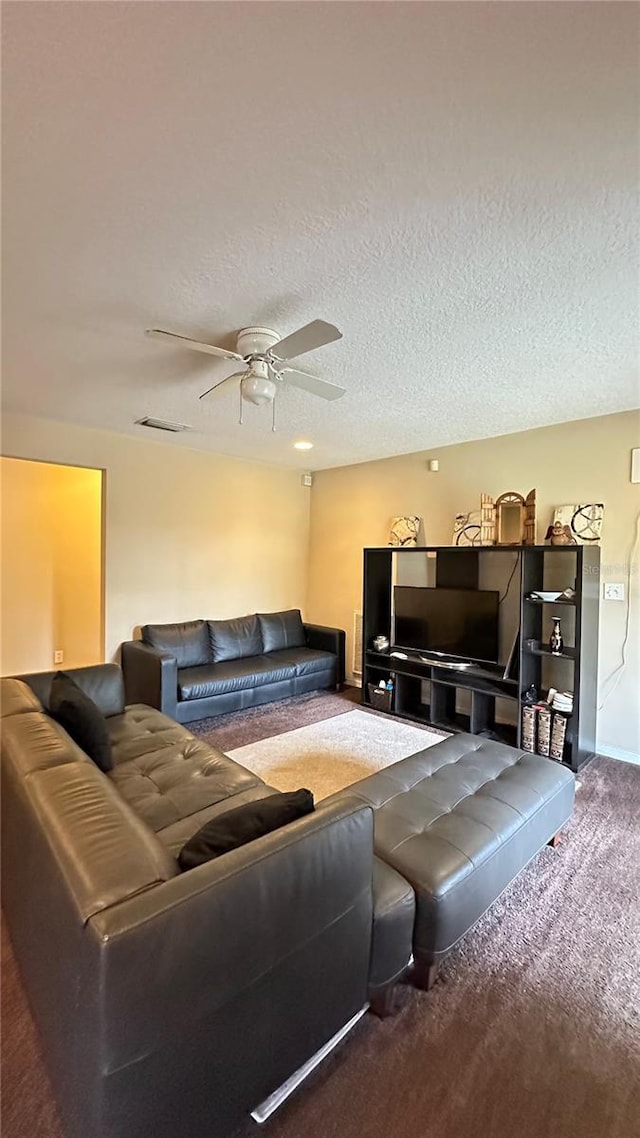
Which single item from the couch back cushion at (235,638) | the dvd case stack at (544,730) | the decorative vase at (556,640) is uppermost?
the decorative vase at (556,640)

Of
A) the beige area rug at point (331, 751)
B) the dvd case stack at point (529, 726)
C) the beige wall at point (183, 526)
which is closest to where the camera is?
the beige area rug at point (331, 751)

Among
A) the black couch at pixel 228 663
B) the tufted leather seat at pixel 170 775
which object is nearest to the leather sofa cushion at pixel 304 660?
the black couch at pixel 228 663

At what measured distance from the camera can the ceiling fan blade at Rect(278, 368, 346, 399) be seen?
88.0 inches

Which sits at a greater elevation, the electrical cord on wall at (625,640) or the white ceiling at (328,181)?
the white ceiling at (328,181)

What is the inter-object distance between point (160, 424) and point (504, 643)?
3.39 m

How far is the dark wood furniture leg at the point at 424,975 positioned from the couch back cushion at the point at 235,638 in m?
3.26

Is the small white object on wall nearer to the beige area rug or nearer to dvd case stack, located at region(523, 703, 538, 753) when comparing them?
dvd case stack, located at region(523, 703, 538, 753)

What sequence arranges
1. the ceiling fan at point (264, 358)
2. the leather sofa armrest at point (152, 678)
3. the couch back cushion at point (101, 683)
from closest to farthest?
the ceiling fan at point (264, 358) < the couch back cushion at point (101, 683) < the leather sofa armrest at point (152, 678)

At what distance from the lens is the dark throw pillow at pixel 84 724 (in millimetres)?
2006

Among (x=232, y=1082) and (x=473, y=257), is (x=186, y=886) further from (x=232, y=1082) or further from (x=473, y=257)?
(x=473, y=257)

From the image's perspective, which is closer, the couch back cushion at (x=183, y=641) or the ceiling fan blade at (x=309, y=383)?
the ceiling fan blade at (x=309, y=383)

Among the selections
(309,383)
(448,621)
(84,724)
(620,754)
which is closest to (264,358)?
(309,383)

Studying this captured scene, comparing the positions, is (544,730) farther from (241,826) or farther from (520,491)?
(241,826)

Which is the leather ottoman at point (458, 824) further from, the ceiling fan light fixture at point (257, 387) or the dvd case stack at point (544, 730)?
the ceiling fan light fixture at point (257, 387)
